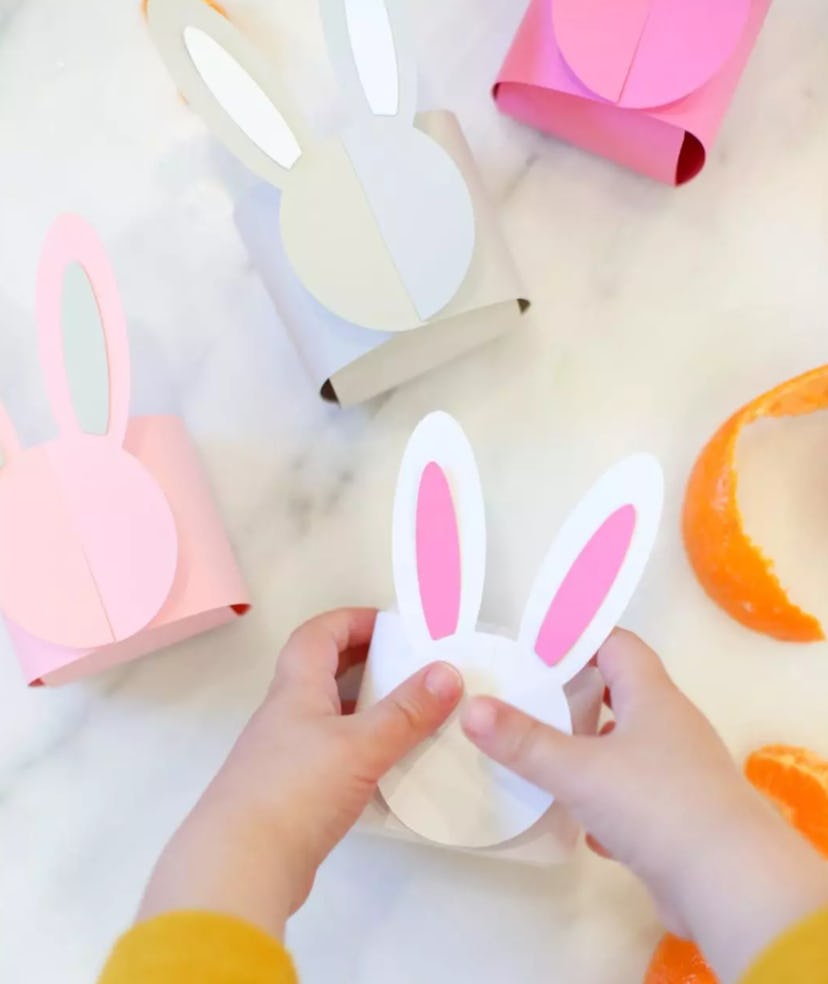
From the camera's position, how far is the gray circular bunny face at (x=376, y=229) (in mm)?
578

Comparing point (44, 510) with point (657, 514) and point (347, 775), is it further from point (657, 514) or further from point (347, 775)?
point (657, 514)

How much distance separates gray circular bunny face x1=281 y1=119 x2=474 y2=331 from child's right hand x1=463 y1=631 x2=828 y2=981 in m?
0.22

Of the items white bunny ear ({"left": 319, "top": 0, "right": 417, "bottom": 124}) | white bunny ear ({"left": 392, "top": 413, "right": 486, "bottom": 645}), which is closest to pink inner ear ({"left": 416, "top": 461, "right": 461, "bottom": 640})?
white bunny ear ({"left": 392, "top": 413, "right": 486, "bottom": 645})

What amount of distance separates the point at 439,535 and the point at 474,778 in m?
0.12

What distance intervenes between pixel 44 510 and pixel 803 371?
460 millimetres

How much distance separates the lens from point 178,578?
1.86ft

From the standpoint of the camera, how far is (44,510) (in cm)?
55

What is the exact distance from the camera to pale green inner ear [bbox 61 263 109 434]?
549mm

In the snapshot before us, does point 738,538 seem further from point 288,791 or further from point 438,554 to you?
point 288,791

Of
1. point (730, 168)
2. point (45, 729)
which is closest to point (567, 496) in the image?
point (730, 168)

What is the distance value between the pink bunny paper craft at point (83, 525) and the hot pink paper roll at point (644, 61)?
0.94 feet

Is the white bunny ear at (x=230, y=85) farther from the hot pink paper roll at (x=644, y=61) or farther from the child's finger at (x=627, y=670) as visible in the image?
the child's finger at (x=627, y=670)

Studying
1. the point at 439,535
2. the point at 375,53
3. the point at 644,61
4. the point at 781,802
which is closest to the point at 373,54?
the point at 375,53

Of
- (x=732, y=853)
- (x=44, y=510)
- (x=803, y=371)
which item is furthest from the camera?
(x=803, y=371)
